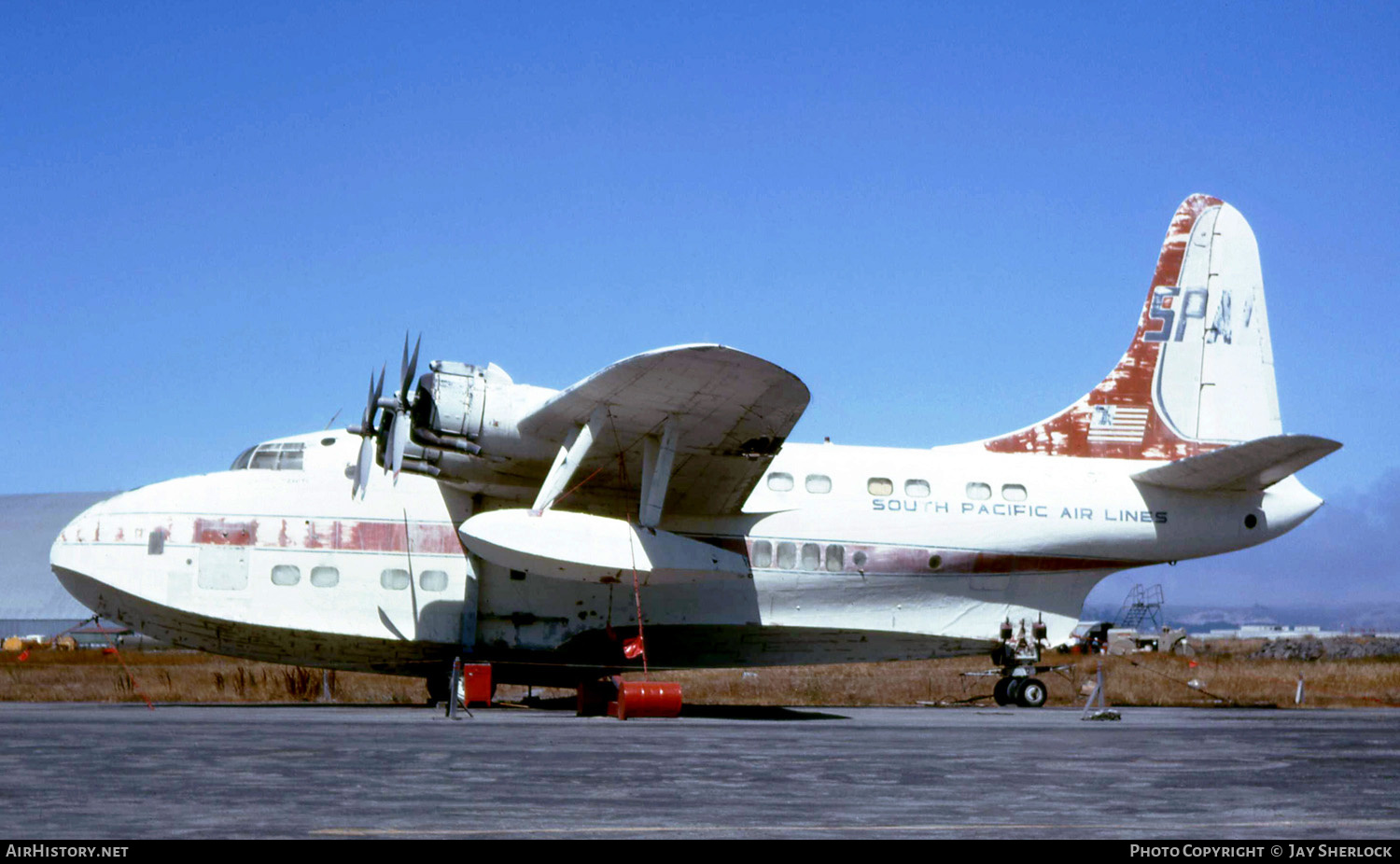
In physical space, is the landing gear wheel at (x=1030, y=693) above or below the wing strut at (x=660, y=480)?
below

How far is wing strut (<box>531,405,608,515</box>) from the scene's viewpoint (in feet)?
54.7

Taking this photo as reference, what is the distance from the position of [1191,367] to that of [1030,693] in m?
6.16

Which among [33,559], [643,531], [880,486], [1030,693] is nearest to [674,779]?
[643,531]

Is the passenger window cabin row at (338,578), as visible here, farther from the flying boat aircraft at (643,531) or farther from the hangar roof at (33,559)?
the hangar roof at (33,559)

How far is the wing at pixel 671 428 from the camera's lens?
15.6 m

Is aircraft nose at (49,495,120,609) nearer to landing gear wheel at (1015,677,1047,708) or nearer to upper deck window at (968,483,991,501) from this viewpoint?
upper deck window at (968,483,991,501)

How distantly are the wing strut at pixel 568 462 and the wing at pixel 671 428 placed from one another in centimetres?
1

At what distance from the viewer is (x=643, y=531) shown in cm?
1691

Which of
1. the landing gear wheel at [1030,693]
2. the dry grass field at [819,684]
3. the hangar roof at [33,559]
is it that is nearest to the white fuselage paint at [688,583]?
the landing gear wheel at [1030,693]

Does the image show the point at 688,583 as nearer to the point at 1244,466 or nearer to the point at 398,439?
the point at 398,439

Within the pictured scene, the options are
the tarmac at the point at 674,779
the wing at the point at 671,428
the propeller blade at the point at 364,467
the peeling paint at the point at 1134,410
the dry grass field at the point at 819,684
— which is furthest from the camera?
the dry grass field at the point at 819,684

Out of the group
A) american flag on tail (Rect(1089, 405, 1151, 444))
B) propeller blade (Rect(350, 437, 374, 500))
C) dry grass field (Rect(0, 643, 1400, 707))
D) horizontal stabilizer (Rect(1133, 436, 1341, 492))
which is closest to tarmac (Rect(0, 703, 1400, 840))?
propeller blade (Rect(350, 437, 374, 500))
